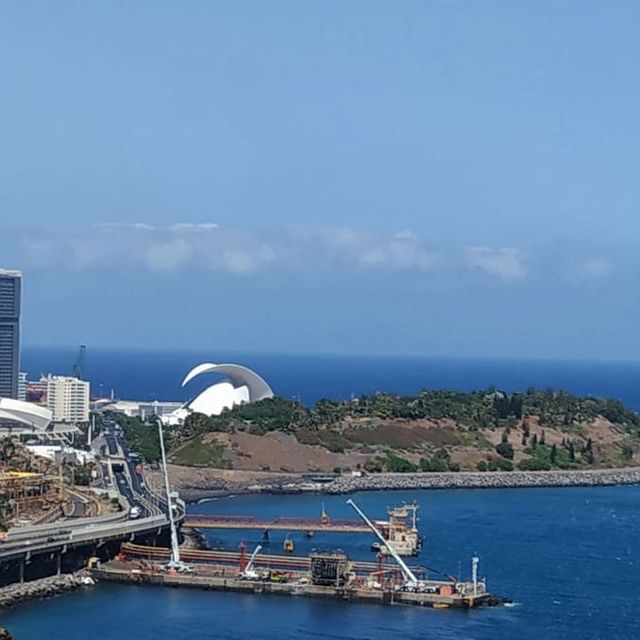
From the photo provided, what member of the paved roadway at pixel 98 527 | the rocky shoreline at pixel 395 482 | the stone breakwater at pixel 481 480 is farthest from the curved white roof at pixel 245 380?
the paved roadway at pixel 98 527

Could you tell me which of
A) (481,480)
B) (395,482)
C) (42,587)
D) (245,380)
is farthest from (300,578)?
(245,380)

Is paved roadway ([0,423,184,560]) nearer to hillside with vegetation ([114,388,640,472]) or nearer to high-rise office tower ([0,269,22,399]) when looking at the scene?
hillside with vegetation ([114,388,640,472])

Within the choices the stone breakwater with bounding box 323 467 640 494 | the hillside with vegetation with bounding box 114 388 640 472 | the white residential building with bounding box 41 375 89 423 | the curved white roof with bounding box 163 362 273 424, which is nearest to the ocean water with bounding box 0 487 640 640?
the stone breakwater with bounding box 323 467 640 494

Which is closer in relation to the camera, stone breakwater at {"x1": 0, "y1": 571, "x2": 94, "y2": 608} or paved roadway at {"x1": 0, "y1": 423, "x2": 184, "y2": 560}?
stone breakwater at {"x1": 0, "y1": 571, "x2": 94, "y2": 608}

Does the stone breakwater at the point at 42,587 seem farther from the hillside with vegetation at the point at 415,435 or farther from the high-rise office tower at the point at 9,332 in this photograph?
the high-rise office tower at the point at 9,332

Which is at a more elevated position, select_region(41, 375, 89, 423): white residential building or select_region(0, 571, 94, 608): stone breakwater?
select_region(41, 375, 89, 423): white residential building

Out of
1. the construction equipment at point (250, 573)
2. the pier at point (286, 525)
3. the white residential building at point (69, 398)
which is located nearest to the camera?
the construction equipment at point (250, 573)

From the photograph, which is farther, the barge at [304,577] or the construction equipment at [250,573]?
the construction equipment at [250,573]
